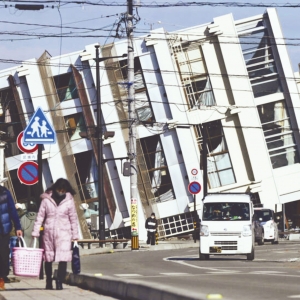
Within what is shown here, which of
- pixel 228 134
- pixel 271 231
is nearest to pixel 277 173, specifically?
pixel 228 134

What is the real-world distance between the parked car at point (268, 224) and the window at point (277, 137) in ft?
39.4

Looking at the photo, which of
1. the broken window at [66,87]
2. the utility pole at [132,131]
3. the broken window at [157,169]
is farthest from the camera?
the broken window at [66,87]

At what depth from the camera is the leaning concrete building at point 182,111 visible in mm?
59531

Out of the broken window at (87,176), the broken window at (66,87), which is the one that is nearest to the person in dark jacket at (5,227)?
the broken window at (66,87)

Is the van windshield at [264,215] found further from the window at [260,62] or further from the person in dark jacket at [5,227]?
the person in dark jacket at [5,227]

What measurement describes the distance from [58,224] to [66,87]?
47882 millimetres

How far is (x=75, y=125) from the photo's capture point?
6241cm

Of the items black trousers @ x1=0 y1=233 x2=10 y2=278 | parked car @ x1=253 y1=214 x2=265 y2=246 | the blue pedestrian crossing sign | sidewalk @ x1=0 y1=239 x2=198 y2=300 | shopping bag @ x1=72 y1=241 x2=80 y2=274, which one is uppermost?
the blue pedestrian crossing sign

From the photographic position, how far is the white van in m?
29.5

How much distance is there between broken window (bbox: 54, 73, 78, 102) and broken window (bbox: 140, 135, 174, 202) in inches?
211

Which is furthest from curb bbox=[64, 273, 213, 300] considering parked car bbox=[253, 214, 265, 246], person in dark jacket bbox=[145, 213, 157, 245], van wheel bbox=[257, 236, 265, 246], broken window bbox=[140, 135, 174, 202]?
broken window bbox=[140, 135, 174, 202]

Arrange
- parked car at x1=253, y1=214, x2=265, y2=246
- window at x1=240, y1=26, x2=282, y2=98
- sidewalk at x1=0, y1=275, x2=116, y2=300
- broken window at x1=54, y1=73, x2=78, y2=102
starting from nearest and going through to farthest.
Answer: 1. sidewalk at x1=0, y1=275, x2=116, y2=300
2. parked car at x1=253, y1=214, x2=265, y2=246
3. window at x1=240, y1=26, x2=282, y2=98
4. broken window at x1=54, y1=73, x2=78, y2=102

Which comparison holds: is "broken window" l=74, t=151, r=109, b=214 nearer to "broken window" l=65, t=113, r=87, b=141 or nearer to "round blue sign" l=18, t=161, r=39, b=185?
"broken window" l=65, t=113, r=87, b=141

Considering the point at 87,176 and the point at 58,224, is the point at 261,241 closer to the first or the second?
the point at 87,176
